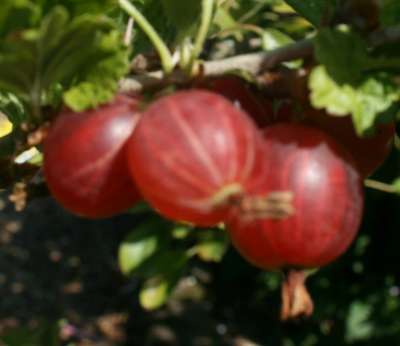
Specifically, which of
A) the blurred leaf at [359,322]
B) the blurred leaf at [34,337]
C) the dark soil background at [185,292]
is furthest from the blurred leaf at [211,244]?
the blurred leaf at [359,322]

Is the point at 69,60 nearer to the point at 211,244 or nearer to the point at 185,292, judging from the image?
the point at 211,244

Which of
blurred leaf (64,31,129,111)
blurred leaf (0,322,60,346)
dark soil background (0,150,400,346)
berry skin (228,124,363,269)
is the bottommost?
dark soil background (0,150,400,346)

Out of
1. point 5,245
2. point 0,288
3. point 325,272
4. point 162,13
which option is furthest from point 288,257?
point 5,245

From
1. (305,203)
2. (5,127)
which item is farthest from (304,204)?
(5,127)

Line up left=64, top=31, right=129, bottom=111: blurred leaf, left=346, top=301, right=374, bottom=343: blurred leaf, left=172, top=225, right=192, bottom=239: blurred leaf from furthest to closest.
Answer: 1. left=346, top=301, right=374, bottom=343: blurred leaf
2. left=172, top=225, right=192, bottom=239: blurred leaf
3. left=64, top=31, right=129, bottom=111: blurred leaf

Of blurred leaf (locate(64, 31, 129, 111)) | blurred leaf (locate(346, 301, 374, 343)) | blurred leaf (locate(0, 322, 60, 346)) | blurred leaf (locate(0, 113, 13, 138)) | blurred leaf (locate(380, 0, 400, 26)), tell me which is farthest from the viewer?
blurred leaf (locate(346, 301, 374, 343))

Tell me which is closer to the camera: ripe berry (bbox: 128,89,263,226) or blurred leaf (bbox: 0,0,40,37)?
ripe berry (bbox: 128,89,263,226)

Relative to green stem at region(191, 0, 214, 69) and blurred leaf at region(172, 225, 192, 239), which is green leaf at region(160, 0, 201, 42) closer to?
green stem at region(191, 0, 214, 69)

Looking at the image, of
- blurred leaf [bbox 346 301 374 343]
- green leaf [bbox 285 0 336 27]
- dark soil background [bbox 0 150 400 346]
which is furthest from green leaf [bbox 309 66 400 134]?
blurred leaf [bbox 346 301 374 343]
